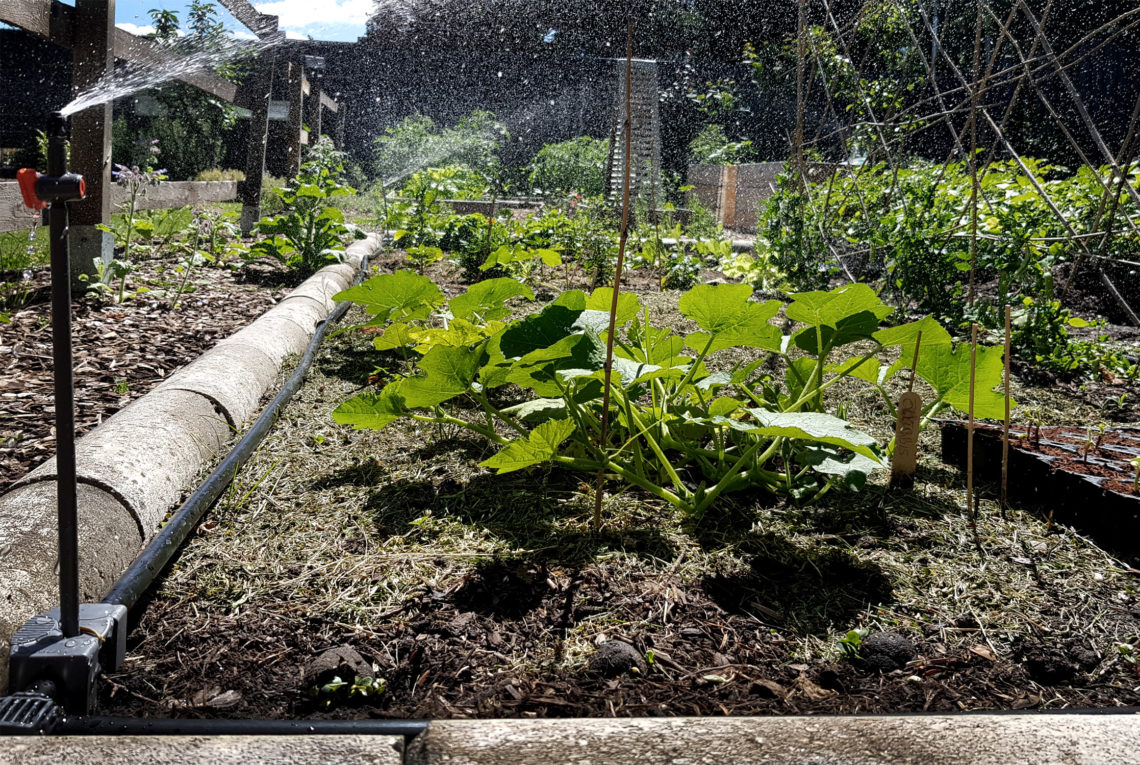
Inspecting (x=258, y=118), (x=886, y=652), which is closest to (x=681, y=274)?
(x=886, y=652)

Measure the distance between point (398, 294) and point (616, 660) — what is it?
3.80 feet

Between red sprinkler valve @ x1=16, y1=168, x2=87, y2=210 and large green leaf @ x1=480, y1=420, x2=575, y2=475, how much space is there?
0.72 metres

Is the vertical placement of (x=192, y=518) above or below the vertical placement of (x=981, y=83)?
below

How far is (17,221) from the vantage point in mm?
2703

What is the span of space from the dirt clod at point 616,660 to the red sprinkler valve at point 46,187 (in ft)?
2.68

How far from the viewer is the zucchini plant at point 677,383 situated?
142 cm

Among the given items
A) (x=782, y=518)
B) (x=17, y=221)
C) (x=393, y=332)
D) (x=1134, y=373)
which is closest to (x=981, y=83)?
(x=1134, y=373)

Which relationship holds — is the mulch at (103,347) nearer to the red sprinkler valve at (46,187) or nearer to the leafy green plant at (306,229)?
the leafy green plant at (306,229)

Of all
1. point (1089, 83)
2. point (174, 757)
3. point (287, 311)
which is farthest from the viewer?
point (1089, 83)

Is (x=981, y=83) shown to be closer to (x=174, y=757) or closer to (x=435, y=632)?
(x=435, y=632)

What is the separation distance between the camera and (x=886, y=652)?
105 cm

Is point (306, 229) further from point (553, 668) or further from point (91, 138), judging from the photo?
point (553, 668)

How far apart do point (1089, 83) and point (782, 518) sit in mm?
10428

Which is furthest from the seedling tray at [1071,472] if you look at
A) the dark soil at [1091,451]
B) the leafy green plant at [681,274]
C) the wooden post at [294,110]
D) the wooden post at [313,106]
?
the wooden post at [313,106]
